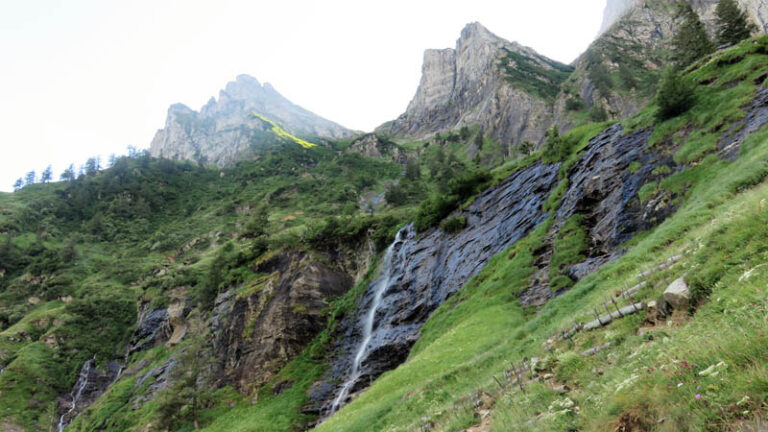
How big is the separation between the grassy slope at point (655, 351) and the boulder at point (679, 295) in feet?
0.74

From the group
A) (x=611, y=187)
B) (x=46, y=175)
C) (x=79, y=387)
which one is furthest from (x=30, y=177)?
(x=611, y=187)

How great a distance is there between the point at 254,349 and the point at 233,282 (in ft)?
52.2

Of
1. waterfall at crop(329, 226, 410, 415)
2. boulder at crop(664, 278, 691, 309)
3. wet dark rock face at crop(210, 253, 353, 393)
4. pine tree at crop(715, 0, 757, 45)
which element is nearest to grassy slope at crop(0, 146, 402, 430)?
wet dark rock face at crop(210, 253, 353, 393)

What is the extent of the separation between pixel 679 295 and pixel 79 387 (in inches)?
3289

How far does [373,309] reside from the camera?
129ft

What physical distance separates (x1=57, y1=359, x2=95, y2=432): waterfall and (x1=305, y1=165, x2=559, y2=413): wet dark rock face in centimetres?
4865

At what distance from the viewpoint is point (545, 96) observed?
446 feet

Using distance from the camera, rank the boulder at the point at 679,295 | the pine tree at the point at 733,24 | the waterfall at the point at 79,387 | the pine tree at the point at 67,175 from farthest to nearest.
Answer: the pine tree at the point at 67,175
the waterfall at the point at 79,387
the pine tree at the point at 733,24
the boulder at the point at 679,295

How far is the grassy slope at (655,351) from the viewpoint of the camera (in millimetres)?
4203

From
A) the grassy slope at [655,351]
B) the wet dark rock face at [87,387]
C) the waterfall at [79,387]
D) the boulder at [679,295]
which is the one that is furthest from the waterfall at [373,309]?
the waterfall at [79,387]

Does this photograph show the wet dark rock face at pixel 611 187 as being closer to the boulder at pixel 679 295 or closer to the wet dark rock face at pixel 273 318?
the boulder at pixel 679 295

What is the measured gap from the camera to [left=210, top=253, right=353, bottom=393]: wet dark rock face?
137ft

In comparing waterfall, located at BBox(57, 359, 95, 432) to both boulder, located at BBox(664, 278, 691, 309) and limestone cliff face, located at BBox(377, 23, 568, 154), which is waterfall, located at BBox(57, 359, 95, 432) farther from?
limestone cliff face, located at BBox(377, 23, 568, 154)

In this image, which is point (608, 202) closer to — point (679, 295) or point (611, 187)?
point (611, 187)
